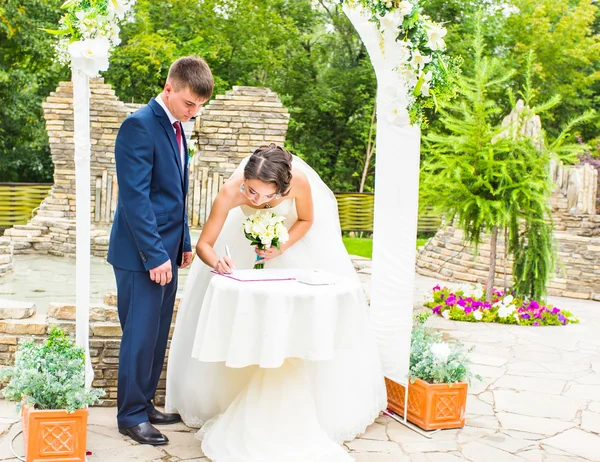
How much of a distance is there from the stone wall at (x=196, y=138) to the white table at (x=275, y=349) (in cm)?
777

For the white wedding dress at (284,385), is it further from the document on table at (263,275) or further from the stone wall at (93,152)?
the stone wall at (93,152)

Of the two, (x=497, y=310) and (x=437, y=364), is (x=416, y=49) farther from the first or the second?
(x=497, y=310)

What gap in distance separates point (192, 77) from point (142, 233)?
84cm

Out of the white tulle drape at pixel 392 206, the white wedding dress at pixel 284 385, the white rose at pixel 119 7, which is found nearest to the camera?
the white rose at pixel 119 7

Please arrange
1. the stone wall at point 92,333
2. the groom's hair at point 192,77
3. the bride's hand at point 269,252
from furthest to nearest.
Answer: the stone wall at point 92,333 → the bride's hand at point 269,252 → the groom's hair at point 192,77

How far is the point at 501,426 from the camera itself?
14.6 ft

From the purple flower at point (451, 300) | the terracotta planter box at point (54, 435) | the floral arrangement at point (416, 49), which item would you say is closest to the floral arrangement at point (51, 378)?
the terracotta planter box at point (54, 435)

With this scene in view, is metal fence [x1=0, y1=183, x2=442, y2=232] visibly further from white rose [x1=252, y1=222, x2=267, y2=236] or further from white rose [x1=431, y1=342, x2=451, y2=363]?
white rose [x1=252, y1=222, x2=267, y2=236]

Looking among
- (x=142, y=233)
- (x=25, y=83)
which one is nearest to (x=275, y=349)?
(x=142, y=233)

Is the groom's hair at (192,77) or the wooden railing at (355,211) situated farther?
the wooden railing at (355,211)

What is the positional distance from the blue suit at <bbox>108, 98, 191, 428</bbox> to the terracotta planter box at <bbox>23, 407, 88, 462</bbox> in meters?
0.41

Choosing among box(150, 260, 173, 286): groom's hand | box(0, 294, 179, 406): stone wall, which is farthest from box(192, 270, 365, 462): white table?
box(0, 294, 179, 406): stone wall

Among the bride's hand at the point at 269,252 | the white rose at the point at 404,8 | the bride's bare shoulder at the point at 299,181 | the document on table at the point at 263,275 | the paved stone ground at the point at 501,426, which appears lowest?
the paved stone ground at the point at 501,426

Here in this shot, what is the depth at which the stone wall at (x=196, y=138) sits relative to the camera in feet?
37.3
